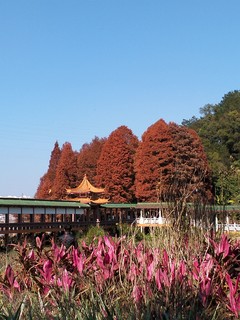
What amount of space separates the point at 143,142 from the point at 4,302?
31.9 metres

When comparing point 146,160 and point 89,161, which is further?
point 89,161

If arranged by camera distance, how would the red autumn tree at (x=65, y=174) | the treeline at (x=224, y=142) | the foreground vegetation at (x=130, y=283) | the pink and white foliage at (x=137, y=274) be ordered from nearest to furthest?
the foreground vegetation at (x=130, y=283), the pink and white foliage at (x=137, y=274), the treeline at (x=224, y=142), the red autumn tree at (x=65, y=174)

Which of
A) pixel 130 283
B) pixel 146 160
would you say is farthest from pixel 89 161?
pixel 130 283

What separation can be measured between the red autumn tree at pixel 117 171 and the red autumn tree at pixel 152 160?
0.88 meters

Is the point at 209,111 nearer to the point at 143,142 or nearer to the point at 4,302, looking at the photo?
the point at 143,142

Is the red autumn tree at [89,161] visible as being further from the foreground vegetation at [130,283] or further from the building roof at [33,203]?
the foreground vegetation at [130,283]

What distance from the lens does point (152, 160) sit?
1332 inches

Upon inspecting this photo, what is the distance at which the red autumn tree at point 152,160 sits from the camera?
3369cm

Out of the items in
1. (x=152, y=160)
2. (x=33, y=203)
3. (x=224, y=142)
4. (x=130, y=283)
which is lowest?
(x=130, y=283)

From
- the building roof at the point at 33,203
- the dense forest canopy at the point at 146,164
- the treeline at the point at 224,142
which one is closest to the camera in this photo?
the building roof at the point at 33,203

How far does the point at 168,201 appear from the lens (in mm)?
4562

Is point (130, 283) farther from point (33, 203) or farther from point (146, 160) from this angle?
point (146, 160)

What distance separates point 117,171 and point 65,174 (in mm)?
5660

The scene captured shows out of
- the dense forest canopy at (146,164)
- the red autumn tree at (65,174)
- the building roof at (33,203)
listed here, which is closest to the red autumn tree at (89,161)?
the dense forest canopy at (146,164)
